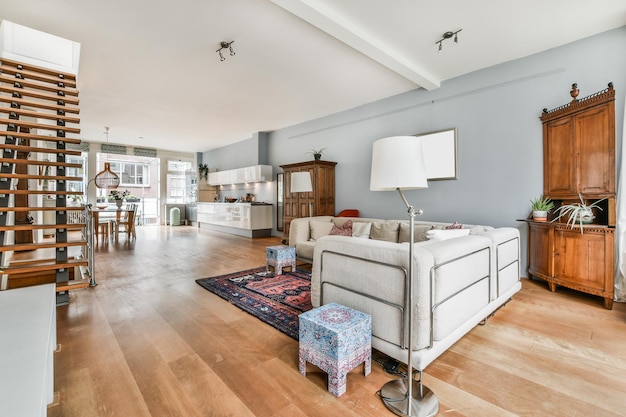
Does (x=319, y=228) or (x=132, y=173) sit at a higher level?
(x=132, y=173)

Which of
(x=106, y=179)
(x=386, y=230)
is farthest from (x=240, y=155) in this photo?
(x=386, y=230)

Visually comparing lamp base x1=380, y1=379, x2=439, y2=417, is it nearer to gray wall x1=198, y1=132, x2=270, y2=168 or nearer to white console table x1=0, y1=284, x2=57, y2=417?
white console table x1=0, y1=284, x2=57, y2=417

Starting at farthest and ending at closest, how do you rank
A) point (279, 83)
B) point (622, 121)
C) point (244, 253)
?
Result: 1. point (244, 253)
2. point (279, 83)
3. point (622, 121)

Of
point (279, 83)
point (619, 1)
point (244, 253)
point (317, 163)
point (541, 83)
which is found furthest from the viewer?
point (317, 163)

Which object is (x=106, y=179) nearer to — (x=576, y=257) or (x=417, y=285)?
(x=417, y=285)

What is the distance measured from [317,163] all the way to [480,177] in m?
3.12

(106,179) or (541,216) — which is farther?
(106,179)

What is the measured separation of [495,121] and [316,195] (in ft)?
11.2

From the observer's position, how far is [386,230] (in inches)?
165

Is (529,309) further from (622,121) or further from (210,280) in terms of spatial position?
(210,280)

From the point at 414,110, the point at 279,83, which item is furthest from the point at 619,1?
the point at 279,83

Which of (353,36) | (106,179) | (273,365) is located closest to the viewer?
(273,365)

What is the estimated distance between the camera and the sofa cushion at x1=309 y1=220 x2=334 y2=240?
4887 millimetres

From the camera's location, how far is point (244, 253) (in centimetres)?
577
